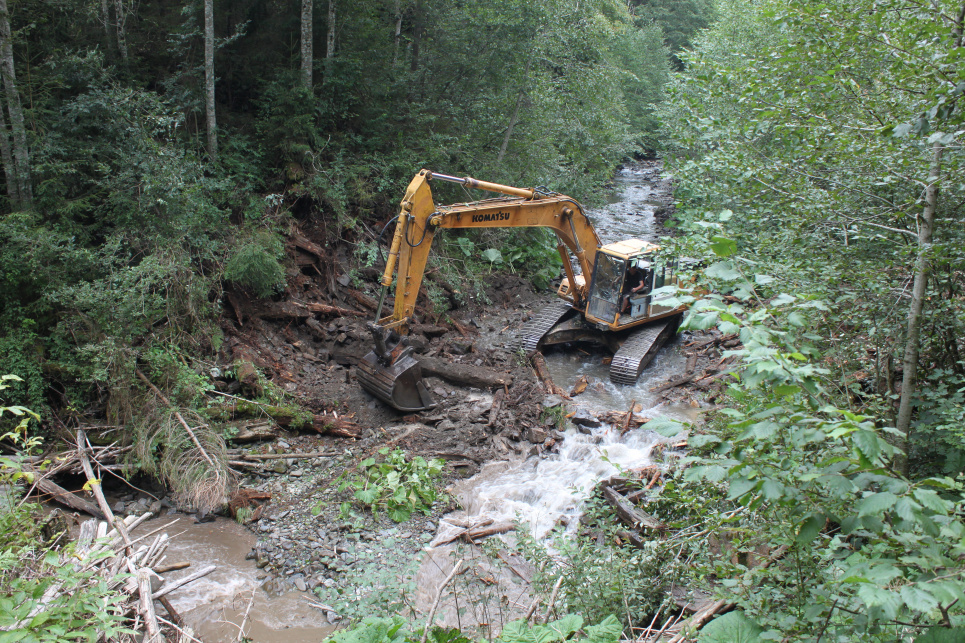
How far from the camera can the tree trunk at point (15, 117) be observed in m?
7.87

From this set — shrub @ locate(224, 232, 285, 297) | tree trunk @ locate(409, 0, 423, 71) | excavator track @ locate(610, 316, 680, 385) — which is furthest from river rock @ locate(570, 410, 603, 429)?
tree trunk @ locate(409, 0, 423, 71)

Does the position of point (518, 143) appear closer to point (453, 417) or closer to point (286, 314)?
point (286, 314)

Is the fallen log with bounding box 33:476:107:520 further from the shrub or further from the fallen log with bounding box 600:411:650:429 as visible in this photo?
the fallen log with bounding box 600:411:650:429

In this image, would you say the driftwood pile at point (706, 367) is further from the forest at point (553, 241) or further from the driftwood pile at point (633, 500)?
the forest at point (553, 241)

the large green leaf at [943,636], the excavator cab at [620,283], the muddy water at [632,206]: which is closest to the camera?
the large green leaf at [943,636]

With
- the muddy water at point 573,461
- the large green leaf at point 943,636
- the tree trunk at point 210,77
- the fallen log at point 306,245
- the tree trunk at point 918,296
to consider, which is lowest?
the muddy water at point 573,461

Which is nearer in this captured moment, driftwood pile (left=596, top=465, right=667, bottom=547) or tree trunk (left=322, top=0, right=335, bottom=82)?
Answer: driftwood pile (left=596, top=465, right=667, bottom=547)

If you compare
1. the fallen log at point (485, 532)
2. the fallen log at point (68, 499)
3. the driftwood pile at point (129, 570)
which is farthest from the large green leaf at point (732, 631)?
the fallen log at point (68, 499)

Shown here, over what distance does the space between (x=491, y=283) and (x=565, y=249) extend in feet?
10.7

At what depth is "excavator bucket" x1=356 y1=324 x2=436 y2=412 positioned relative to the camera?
26.3 feet

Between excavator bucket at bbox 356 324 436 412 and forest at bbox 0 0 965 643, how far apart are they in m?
2.11

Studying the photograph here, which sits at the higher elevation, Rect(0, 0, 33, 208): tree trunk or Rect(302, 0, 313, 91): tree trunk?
Rect(302, 0, 313, 91): tree trunk

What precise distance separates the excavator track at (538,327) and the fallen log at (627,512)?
4097 millimetres

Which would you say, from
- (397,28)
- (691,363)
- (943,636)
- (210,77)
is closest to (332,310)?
(210,77)
